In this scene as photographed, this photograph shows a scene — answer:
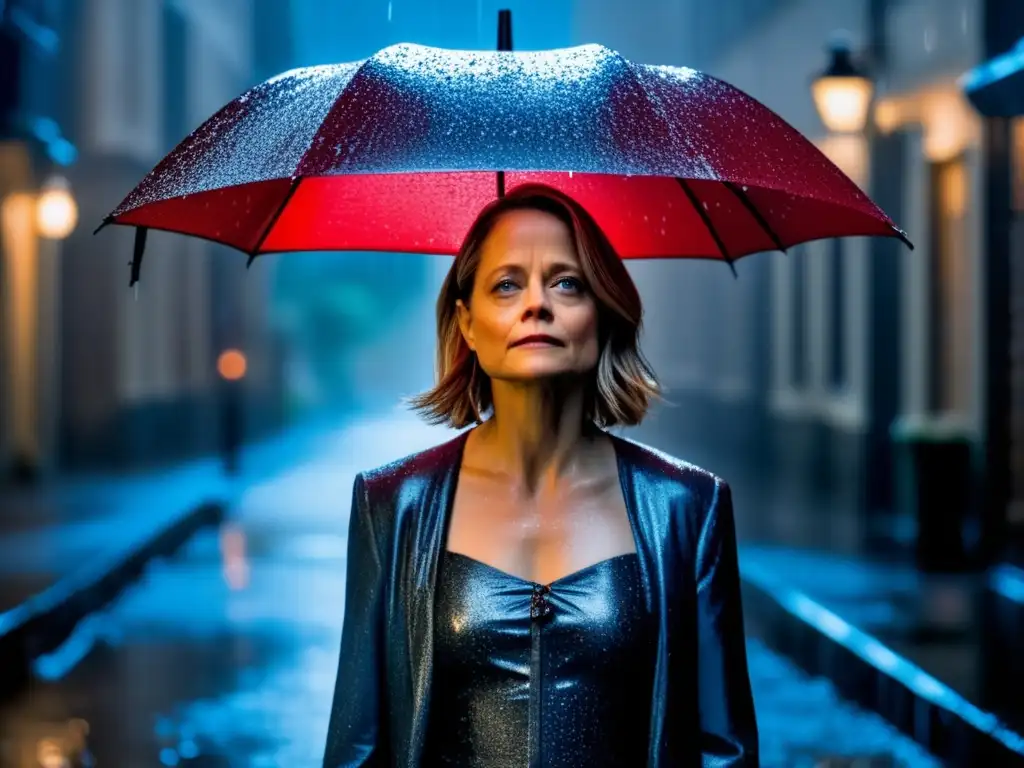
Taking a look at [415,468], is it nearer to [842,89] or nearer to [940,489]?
[842,89]

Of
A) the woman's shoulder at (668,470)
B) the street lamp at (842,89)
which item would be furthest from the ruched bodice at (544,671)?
the street lamp at (842,89)

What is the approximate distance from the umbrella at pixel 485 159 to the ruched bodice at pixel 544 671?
712 mm

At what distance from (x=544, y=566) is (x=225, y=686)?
20.6 ft

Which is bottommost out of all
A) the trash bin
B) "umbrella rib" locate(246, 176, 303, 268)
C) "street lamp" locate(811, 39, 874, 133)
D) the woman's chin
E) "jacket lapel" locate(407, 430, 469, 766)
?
the trash bin

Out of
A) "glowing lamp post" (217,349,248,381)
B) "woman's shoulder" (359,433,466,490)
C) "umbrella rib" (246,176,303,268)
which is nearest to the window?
"glowing lamp post" (217,349,248,381)

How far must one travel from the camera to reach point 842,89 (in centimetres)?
1204

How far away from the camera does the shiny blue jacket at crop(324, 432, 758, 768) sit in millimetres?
2959

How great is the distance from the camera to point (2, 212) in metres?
23.7

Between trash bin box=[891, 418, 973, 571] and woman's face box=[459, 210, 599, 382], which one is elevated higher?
woman's face box=[459, 210, 599, 382]

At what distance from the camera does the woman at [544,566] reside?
9.69 feet

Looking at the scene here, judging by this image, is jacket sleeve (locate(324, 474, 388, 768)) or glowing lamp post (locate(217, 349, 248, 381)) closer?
jacket sleeve (locate(324, 474, 388, 768))

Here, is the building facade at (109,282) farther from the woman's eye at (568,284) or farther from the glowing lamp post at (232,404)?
the woman's eye at (568,284)

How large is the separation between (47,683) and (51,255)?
55.4 feet

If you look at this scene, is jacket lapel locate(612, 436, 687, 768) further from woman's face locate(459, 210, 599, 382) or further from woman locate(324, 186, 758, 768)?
woman's face locate(459, 210, 599, 382)
